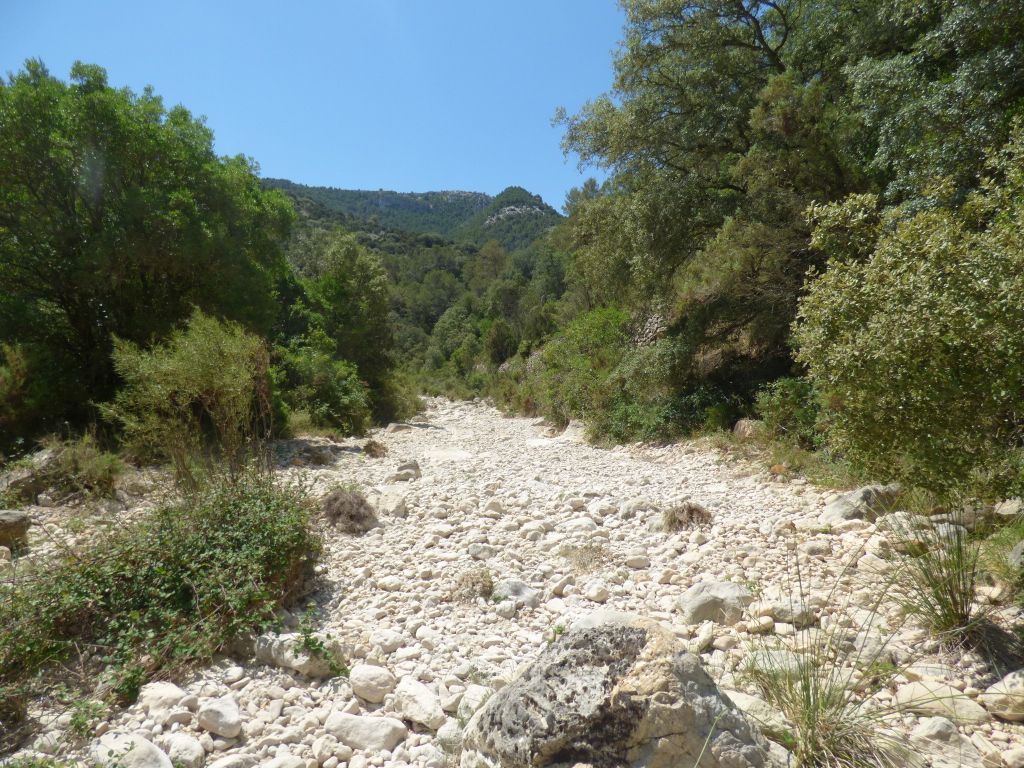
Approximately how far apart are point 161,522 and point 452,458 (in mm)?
7107

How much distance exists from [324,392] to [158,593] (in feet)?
45.7

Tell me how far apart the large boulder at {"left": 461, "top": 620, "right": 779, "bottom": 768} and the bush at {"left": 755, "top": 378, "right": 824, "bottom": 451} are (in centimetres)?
712

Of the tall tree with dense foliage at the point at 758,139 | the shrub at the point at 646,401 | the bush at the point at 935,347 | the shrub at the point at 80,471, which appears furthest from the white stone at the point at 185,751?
the shrub at the point at 646,401

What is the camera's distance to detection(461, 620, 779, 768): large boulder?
7.58 feet

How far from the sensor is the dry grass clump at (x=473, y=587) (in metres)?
4.54

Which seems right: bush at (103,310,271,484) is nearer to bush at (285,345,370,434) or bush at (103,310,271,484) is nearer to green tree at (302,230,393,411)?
bush at (285,345,370,434)

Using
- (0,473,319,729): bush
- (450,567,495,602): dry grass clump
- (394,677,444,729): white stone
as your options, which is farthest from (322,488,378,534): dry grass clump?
(394,677,444,729): white stone

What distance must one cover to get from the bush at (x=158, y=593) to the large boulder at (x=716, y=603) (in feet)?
10.5

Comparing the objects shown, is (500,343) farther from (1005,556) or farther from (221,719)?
(221,719)

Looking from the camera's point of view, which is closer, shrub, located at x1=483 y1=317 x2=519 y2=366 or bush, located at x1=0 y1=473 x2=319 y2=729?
bush, located at x1=0 y1=473 x2=319 y2=729

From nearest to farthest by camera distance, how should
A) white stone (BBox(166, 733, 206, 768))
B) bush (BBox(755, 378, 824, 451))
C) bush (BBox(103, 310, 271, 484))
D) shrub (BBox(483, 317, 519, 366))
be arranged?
white stone (BBox(166, 733, 206, 768)) → bush (BBox(103, 310, 271, 484)) → bush (BBox(755, 378, 824, 451)) → shrub (BBox(483, 317, 519, 366))

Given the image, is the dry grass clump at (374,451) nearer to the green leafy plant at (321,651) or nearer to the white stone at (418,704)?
the green leafy plant at (321,651)

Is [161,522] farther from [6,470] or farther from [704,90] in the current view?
[704,90]

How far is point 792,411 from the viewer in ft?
30.0
